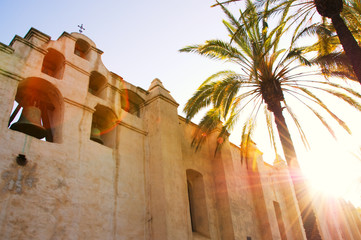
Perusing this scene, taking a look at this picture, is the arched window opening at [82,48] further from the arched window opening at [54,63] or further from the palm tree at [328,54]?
the palm tree at [328,54]

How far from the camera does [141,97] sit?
1181 cm

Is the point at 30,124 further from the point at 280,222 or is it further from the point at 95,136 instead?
the point at 280,222

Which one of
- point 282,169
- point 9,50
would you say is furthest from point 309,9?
point 282,169

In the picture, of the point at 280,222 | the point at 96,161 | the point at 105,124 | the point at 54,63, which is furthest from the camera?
the point at 280,222

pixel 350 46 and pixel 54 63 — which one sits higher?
pixel 54 63

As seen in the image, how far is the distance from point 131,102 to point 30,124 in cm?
494

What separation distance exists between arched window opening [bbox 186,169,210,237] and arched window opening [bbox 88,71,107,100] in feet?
16.1

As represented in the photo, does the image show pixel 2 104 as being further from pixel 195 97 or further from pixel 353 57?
pixel 353 57

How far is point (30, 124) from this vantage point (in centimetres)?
757

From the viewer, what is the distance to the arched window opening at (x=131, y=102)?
11.7 meters

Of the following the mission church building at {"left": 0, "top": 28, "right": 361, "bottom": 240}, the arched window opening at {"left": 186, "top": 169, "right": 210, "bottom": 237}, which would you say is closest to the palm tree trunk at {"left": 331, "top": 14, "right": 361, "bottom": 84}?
the mission church building at {"left": 0, "top": 28, "right": 361, "bottom": 240}

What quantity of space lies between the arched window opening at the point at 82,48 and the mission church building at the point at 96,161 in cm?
4

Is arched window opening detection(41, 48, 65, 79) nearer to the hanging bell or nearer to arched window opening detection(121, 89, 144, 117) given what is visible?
the hanging bell

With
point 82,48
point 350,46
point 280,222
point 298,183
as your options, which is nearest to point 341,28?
point 350,46
